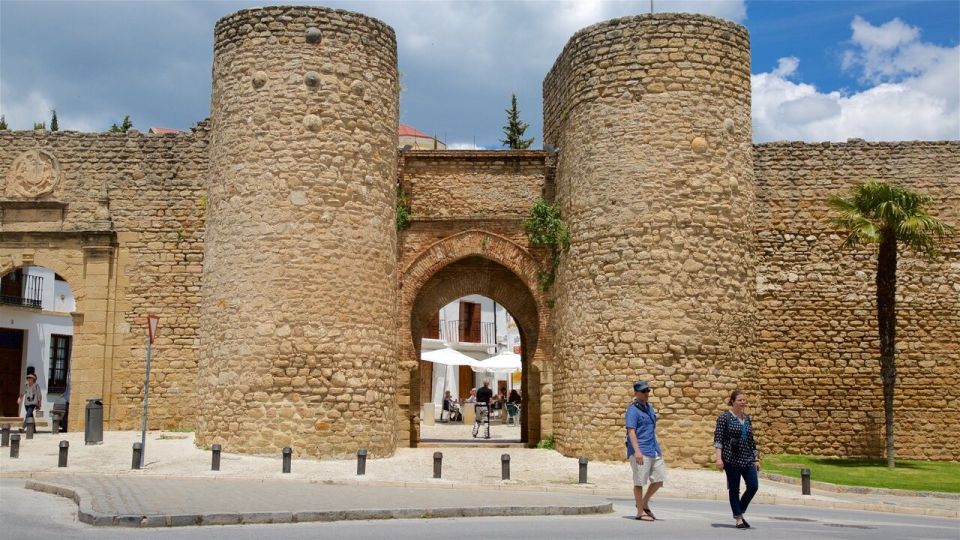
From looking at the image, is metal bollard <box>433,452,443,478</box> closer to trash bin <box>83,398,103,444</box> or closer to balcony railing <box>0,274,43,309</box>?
trash bin <box>83,398,103,444</box>

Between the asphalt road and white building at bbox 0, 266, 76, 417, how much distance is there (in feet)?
81.5

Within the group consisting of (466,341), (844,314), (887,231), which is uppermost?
(887,231)

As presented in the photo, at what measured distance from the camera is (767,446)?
1831cm

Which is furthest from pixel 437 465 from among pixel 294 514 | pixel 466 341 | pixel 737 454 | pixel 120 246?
pixel 466 341

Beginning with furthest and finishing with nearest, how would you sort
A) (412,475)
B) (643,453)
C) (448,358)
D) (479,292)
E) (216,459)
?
(448,358)
(479,292)
(412,475)
(216,459)
(643,453)

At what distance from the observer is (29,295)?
35031 millimetres

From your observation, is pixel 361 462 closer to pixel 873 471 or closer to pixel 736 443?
pixel 736 443

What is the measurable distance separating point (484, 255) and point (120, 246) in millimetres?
6908

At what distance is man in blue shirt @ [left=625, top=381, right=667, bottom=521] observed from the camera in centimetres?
1002

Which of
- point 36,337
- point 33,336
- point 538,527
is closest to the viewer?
point 538,527

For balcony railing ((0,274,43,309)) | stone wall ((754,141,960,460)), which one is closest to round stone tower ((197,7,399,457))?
stone wall ((754,141,960,460))

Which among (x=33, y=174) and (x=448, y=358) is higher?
(x=33, y=174)

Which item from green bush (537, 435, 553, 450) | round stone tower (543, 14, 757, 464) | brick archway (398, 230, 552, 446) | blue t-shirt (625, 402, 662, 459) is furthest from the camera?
brick archway (398, 230, 552, 446)

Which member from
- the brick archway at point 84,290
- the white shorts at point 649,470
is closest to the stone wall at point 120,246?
the brick archway at point 84,290
